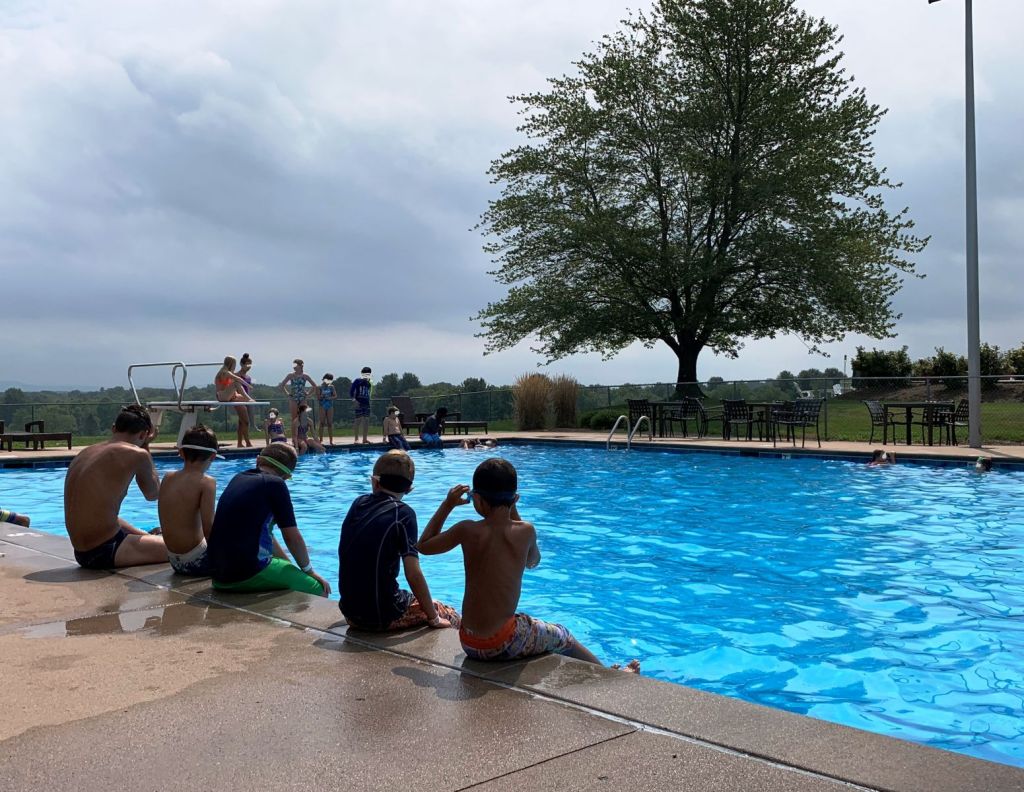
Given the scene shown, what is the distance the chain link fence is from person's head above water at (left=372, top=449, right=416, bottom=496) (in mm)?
13418

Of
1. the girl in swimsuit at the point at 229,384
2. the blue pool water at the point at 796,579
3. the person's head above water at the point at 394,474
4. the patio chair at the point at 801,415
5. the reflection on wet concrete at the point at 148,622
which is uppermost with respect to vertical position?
the girl in swimsuit at the point at 229,384

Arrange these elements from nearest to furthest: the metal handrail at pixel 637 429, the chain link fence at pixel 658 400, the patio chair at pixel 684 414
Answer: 1. the metal handrail at pixel 637 429
2. the chain link fence at pixel 658 400
3. the patio chair at pixel 684 414

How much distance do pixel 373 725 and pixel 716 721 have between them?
1.24 meters

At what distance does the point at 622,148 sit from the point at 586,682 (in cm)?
2801

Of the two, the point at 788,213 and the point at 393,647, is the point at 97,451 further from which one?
the point at 788,213

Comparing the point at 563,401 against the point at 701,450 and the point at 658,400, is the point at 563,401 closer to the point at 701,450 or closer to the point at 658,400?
the point at 658,400

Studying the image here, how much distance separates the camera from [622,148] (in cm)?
2966

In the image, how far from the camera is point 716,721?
312cm

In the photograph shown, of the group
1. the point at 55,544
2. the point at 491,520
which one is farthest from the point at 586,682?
the point at 55,544

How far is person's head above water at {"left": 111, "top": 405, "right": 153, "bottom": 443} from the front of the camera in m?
6.15

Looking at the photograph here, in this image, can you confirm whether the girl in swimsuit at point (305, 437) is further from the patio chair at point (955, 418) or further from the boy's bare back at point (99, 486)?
the patio chair at point (955, 418)

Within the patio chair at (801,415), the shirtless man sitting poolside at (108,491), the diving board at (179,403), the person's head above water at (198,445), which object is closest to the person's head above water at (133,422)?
the shirtless man sitting poolside at (108,491)

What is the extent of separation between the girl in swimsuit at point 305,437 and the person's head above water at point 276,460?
46.1 ft

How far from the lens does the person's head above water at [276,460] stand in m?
5.25
